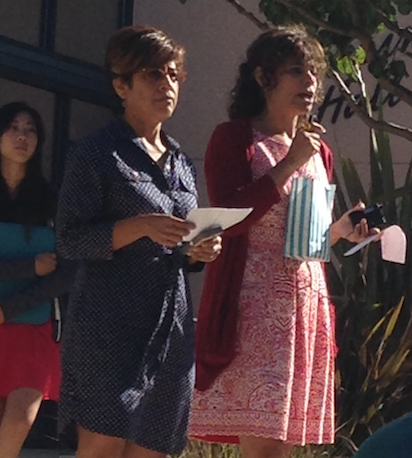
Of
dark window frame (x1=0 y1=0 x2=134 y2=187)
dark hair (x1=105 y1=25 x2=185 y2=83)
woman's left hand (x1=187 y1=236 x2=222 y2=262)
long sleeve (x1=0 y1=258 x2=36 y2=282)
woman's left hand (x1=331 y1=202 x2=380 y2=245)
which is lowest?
woman's left hand (x1=187 y1=236 x2=222 y2=262)

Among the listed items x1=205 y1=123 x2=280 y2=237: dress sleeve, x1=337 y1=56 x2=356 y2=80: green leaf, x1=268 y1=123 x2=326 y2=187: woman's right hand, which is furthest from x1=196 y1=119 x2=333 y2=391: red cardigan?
x1=337 y1=56 x2=356 y2=80: green leaf

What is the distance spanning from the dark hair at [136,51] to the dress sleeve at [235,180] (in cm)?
38

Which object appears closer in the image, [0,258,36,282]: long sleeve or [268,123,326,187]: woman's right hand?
[268,123,326,187]: woman's right hand

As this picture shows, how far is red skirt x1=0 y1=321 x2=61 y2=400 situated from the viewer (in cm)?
479

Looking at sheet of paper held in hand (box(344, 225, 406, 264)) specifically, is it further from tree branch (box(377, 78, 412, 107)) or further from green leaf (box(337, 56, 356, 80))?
green leaf (box(337, 56, 356, 80))

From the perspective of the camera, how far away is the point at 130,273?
3.55 m

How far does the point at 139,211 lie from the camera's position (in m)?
3.56

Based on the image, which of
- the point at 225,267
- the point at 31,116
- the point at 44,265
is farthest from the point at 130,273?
the point at 31,116

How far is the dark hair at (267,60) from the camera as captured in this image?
405 cm

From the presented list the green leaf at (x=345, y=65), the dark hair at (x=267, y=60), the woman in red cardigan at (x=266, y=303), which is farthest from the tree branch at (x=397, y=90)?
the woman in red cardigan at (x=266, y=303)

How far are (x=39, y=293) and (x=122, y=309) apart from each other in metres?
1.34

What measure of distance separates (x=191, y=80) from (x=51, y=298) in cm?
342

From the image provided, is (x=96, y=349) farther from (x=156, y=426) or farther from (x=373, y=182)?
(x=373, y=182)

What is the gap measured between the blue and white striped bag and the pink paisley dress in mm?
36
